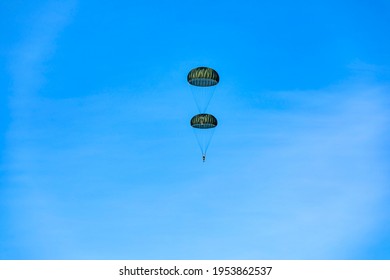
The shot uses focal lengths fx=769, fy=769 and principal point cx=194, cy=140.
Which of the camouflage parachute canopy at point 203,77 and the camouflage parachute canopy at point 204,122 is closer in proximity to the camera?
the camouflage parachute canopy at point 203,77

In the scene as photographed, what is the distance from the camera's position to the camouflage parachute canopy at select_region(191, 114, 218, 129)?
93.5 metres

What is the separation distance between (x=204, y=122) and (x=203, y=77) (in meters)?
6.26

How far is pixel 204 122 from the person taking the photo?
93438 millimetres

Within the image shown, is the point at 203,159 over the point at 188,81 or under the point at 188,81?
under

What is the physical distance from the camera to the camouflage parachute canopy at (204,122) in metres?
93.5

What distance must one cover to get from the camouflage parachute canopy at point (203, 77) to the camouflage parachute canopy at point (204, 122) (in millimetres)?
4393

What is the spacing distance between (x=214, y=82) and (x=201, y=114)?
209 inches

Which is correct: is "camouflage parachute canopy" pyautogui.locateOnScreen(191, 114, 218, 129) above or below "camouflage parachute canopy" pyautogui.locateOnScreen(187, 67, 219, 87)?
below

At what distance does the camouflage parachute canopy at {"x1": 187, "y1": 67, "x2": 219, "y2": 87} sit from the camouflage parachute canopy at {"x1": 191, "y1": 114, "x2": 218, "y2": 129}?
4.39 meters

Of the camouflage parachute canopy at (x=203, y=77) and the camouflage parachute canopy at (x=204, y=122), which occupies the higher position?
the camouflage parachute canopy at (x=203, y=77)
